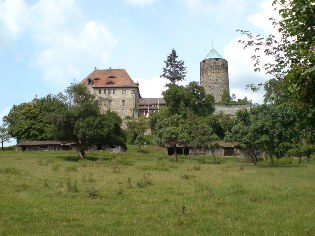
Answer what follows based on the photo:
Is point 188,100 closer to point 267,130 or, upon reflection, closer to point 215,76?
point 215,76

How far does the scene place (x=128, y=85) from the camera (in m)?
100

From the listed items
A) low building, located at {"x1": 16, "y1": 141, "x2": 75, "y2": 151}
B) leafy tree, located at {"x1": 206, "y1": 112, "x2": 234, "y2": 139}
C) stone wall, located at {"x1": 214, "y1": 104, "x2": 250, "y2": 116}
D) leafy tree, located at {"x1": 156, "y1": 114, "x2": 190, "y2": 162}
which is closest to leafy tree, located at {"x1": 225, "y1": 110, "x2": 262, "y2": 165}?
leafy tree, located at {"x1": 156, "y1": 114, "x2": 190, "y2": 162}

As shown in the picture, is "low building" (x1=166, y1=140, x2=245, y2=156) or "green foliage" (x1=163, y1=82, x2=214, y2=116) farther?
"green foliage" (x1=163, y1=82, x2=214, y2=116)

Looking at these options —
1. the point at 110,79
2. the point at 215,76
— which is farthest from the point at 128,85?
the point at 215,76

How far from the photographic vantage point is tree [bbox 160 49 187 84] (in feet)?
334

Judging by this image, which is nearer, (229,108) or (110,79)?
(110,79)

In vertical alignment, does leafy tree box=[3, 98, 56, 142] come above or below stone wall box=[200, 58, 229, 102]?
below

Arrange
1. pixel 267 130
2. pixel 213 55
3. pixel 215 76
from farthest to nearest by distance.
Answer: pixel 213 55
pixel 215 76
pixel 267 130

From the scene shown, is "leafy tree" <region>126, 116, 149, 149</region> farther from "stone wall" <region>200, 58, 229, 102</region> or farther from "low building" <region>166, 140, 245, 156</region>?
"stone wall" <region>200, 58, 229, 102</region>

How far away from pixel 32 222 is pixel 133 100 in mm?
89506

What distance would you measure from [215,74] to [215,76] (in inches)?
20.4

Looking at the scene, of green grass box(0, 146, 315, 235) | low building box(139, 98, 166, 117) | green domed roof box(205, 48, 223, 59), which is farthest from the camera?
low building box(139, 98, 166, 117)

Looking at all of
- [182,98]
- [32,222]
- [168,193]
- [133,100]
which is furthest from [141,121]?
[32,222]

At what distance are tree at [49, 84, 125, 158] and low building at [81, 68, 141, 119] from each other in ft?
157
